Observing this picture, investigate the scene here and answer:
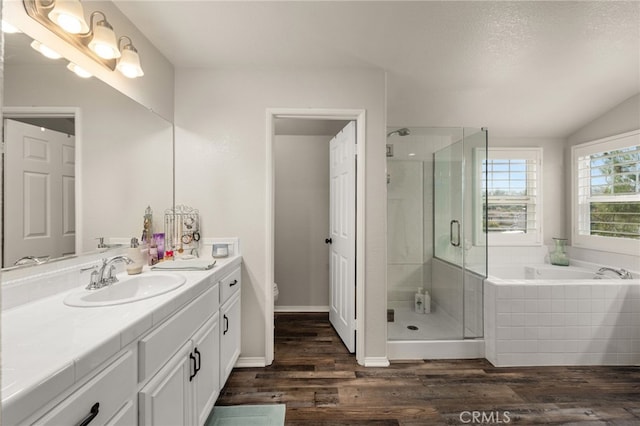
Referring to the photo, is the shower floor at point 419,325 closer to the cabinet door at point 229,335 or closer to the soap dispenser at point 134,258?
the cabinet door at point 229,335

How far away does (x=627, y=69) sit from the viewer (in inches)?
93.4

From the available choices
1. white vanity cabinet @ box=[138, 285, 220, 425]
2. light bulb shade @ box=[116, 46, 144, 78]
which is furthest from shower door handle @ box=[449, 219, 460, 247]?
light bulb shade @ box=[116, 46, 144, 78]

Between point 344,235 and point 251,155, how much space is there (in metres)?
1.06

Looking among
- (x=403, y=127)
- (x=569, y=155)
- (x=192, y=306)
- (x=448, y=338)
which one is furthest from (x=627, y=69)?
(x=192, y=306)

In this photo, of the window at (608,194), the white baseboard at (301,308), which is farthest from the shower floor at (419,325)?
the window at (608,194)

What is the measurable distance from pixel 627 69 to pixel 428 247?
2161 mm

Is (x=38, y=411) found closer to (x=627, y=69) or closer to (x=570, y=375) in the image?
(x=570, y=375)

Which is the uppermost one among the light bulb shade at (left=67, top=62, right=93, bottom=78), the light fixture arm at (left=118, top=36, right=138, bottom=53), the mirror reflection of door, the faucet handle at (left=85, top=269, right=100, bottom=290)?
the light fixture arm at (left=118, top=36, right=138, bottom=53)

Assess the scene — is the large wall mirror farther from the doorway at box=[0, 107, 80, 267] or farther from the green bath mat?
the green bath mat

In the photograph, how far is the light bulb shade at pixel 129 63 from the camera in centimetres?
168

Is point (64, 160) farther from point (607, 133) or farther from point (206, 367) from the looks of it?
point (607, 133)

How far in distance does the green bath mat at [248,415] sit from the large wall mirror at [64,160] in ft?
4.05

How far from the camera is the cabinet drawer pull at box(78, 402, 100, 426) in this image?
0.88m

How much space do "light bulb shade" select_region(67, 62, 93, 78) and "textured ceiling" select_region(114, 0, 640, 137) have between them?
1.65ft
